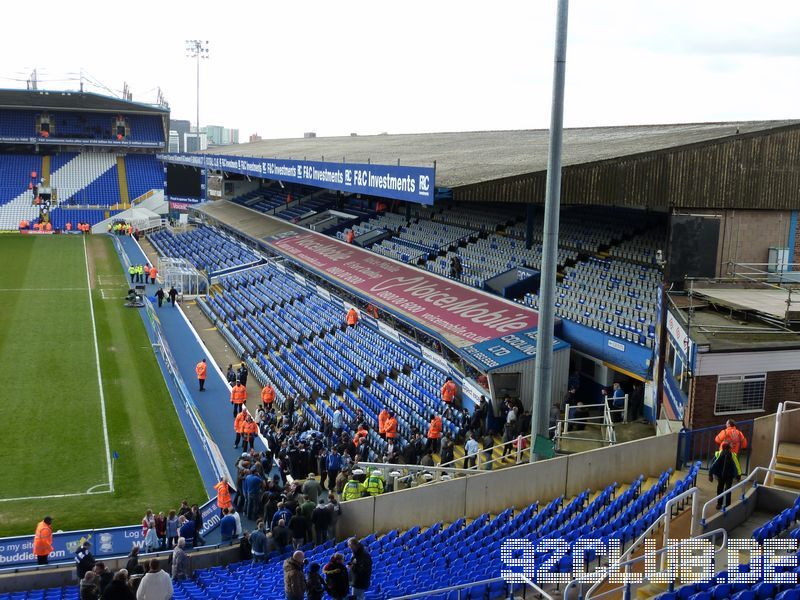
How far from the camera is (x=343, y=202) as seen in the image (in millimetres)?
40250

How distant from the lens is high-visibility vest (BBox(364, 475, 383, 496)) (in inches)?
497

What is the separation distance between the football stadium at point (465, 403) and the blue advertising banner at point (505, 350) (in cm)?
8

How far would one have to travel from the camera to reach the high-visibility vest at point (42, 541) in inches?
461

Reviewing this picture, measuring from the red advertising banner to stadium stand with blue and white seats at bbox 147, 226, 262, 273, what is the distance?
19.3 ft

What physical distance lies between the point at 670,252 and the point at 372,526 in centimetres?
723

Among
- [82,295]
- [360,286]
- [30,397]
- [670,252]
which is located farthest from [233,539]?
[82,295]

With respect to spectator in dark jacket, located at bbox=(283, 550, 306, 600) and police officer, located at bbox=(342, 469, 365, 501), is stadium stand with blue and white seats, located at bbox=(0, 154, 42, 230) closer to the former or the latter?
police officer, located at bbox=(342, 469, 365, 501)

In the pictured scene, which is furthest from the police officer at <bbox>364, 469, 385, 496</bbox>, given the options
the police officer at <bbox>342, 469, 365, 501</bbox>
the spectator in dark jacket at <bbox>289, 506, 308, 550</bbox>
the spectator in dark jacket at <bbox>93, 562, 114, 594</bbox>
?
the spectator in dark jacket at <bbox>93, 562, 114, 594</bbox>

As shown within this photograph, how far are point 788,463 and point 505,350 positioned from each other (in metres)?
7.03

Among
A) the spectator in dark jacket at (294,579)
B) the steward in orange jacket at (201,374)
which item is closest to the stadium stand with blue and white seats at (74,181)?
the steward in orange jacket at (201,374)

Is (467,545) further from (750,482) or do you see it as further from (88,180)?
(88,180)

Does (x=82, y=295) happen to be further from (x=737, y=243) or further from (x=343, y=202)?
(x=737, y=243)

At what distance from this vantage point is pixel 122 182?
63281mm

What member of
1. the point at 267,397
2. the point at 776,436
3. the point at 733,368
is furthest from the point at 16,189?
the point at 776,436
